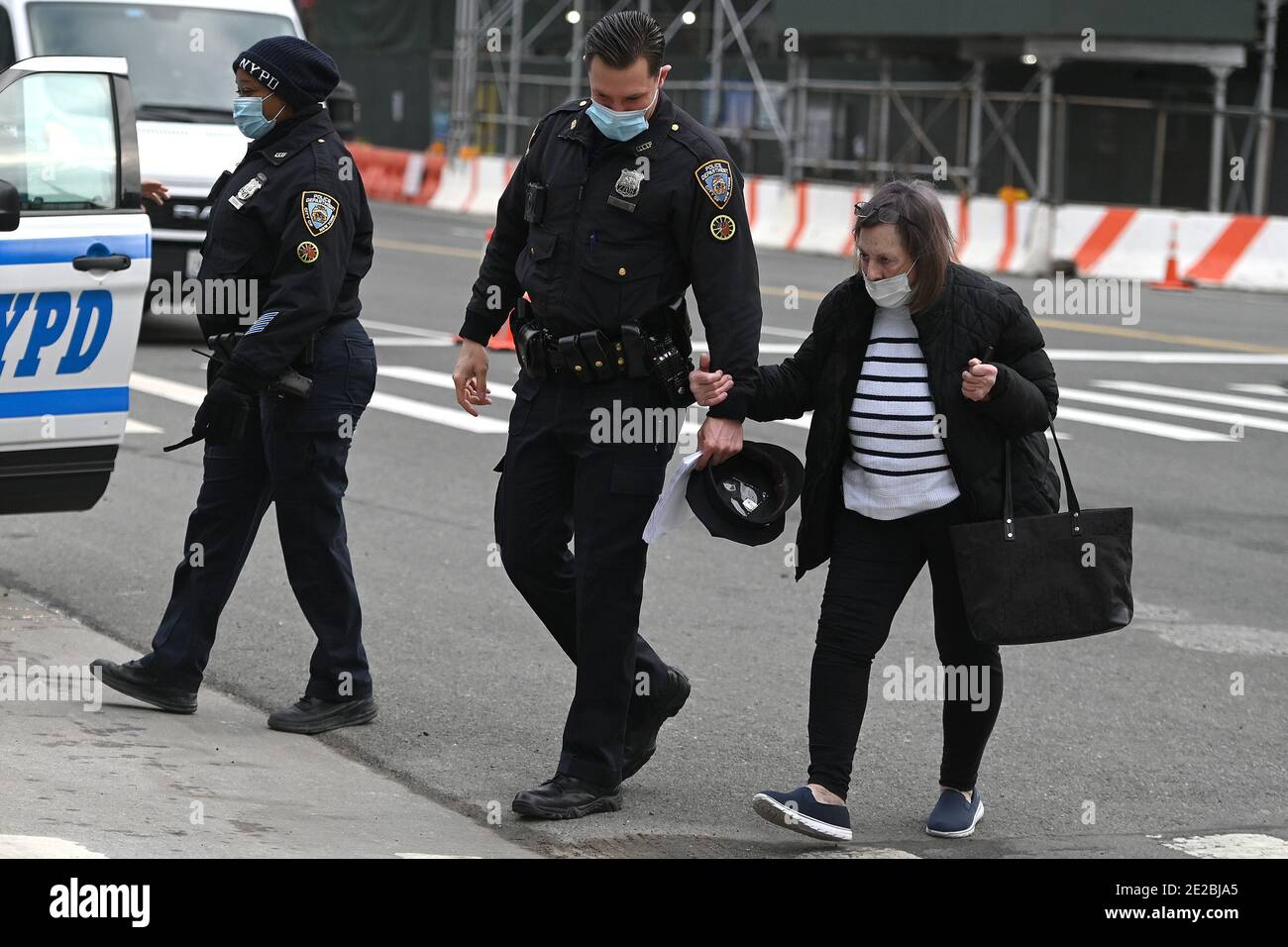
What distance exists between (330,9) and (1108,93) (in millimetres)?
19394

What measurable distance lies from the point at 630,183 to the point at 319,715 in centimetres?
189

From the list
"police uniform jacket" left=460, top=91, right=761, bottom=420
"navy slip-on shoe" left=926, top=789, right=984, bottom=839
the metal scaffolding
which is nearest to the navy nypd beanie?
"police uniform jacket" left=460, top=91, right=761, bottom=420

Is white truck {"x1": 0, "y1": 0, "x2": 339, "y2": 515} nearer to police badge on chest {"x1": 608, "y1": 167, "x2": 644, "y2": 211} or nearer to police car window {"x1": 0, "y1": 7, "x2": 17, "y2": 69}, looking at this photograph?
police badge on chest {"x1": 608, "y1": 167, "x2": 644, "y2": 211}

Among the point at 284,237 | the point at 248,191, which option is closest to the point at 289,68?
the point at 248,191

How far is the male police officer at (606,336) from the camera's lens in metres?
5.01

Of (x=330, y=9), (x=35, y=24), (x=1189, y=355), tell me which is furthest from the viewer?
(x=330, y=9)

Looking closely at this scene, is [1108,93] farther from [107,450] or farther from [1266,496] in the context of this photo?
[107,450]

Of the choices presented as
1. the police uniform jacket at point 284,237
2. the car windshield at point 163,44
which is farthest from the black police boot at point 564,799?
the car windshield at point 163,44

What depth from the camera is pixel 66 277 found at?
21.6 ft

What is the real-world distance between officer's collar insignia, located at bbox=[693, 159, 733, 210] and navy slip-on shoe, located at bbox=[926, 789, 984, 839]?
164cm

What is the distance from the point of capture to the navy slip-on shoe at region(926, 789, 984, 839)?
5188 mm

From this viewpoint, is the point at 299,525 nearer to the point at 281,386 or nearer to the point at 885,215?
the point at 281,386
